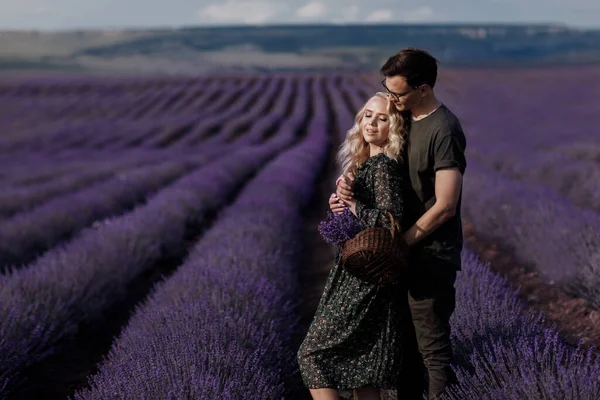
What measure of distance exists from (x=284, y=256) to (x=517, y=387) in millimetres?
2944

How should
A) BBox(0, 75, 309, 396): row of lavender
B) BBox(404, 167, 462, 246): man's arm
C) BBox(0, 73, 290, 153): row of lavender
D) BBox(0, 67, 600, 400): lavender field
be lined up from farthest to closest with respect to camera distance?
BBox(0, 73, 290, 153): row of lavender → BBox(0, 75, 309, 396): row of lavender → BBox(0, 67, 600, 400): lavender field → BBox(404, 167, 462, 246): man's arm

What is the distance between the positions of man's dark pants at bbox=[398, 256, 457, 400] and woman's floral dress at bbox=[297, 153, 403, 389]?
72 millimetres

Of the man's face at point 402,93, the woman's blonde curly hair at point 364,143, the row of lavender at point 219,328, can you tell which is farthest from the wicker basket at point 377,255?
the row of lavender at point 219,328

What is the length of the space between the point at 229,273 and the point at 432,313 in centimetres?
171

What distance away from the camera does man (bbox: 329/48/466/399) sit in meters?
1.99

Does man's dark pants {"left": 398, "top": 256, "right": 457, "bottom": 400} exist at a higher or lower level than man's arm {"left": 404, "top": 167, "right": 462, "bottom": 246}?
lower

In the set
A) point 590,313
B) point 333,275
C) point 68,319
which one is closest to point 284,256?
point 68,319

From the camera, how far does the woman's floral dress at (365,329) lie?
206 centimetres

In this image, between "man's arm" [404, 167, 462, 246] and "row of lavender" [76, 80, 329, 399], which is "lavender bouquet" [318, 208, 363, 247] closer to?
"man's arm" [404, 167, 462, 246]

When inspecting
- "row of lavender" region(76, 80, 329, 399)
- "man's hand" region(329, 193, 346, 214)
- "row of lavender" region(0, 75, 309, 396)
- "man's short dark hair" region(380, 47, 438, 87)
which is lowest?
"row of lavender" region(0, 75, 309, 396)

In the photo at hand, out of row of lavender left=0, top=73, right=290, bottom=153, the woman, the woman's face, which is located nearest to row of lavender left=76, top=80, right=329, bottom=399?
the woman

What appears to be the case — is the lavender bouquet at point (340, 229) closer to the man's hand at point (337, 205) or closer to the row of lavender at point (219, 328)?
the man's hand at point (337, 205)

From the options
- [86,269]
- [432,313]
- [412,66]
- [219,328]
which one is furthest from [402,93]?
[86,269]

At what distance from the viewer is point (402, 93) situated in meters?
2.05
